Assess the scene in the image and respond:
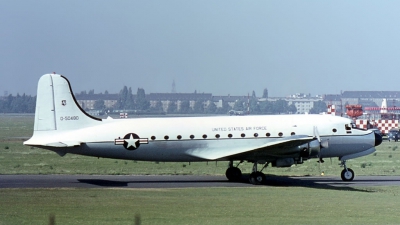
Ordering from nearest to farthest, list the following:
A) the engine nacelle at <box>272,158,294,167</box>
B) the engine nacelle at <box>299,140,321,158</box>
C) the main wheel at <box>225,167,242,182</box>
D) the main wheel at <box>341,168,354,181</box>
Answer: the engine nacelle at <box>299,140,321,158</box>, the engine nacelle at <box>272,158,294,167</box>, the main wheel at <box>341,168,354,181</box>, the main wheel at <box>225,167,242,182</box>

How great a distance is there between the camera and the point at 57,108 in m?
31.8

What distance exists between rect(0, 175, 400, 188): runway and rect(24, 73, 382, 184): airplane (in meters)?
1.33

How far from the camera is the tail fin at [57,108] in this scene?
31.5 m

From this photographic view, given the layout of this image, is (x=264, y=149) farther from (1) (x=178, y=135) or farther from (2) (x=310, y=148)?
(1) (x=178, y=135)

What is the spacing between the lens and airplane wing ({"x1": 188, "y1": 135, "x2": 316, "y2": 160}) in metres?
29.5

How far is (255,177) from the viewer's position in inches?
1236

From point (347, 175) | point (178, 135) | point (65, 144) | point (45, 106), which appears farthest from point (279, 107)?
point (65, 144)

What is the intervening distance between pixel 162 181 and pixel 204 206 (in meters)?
9.96

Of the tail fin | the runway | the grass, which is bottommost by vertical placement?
the grass

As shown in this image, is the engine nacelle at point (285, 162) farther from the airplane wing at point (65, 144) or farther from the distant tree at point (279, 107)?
the distant tree at point (279, 107)

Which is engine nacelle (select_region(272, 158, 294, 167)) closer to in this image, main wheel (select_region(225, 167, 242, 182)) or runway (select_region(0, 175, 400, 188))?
runway (select_region(0, 175, 400, 188))

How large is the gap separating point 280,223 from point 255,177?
1155 cm

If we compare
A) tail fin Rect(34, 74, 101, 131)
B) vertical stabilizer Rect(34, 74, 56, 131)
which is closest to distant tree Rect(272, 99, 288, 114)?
tail fin Rect(34, 74, 101, 131)

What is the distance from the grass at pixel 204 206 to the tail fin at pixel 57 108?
4.46 metres
